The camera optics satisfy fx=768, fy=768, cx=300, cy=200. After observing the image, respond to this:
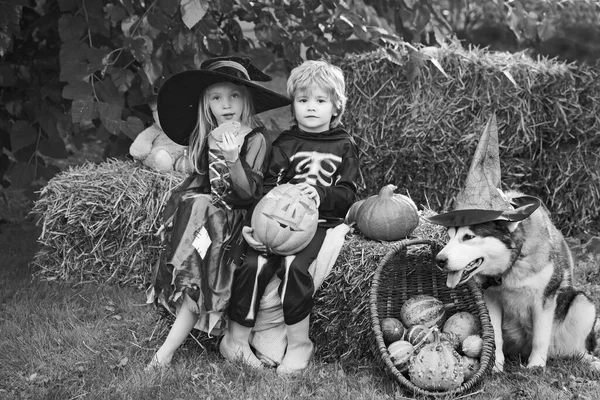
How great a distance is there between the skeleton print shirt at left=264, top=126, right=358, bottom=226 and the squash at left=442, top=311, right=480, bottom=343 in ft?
2.71

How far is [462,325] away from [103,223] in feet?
9.42

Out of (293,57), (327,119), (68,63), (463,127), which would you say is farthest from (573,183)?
(68,63)

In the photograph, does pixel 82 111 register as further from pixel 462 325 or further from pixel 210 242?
pixel 462 325

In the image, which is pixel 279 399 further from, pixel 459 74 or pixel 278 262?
pixel 459 74

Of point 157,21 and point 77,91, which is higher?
point 157,21

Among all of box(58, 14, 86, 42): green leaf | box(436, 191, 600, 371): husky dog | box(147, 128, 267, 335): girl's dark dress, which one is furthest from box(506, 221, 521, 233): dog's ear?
box(58, 14, 86, 42): green leaf

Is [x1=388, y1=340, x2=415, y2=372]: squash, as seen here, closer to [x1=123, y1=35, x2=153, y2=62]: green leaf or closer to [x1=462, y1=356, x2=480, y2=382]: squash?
[x1=462, y1=356, x2=480, y2=382]: squash

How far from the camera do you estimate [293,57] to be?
19.7ft

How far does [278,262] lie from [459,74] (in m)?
2.70

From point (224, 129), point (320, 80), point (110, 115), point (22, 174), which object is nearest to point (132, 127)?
point (110, 115)

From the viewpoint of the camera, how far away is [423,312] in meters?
3.90

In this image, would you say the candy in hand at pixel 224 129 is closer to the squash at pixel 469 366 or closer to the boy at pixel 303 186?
the boy at pixel 303 186

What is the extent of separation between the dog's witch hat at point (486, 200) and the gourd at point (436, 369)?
1.99ft

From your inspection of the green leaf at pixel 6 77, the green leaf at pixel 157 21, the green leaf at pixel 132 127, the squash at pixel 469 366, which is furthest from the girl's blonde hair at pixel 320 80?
the green leaf at pixel 6 77
